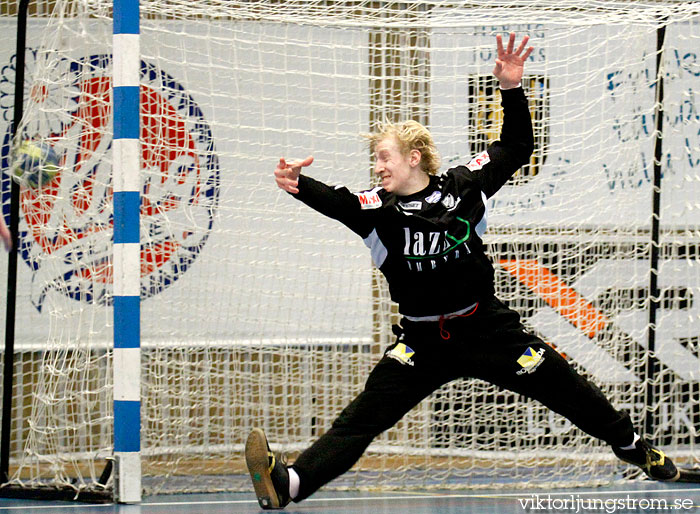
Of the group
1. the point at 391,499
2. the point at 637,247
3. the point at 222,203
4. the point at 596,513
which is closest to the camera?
the point at 596,513

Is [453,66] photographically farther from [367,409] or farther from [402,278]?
[367,409]

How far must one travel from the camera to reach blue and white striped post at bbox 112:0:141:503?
4527 millimetres

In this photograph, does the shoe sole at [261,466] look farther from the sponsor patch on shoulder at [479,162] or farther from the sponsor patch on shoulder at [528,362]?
the sponsor patch on shoulder at [479,162]

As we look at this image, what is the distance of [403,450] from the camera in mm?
5609

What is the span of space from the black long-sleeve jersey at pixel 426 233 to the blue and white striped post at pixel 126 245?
3.46 feet

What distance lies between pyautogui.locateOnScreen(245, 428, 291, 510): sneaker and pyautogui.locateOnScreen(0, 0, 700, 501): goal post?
1.29 metres

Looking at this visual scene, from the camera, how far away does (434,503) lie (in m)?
4.78

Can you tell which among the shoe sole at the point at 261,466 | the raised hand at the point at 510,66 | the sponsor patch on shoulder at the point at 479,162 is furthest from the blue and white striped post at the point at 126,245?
the raised hand at the point at 510,66

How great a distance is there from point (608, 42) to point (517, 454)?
8.28 ft

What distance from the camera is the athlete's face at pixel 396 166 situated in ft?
13.6

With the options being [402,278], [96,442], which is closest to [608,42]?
[402,278]

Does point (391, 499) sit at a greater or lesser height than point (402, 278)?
lesser

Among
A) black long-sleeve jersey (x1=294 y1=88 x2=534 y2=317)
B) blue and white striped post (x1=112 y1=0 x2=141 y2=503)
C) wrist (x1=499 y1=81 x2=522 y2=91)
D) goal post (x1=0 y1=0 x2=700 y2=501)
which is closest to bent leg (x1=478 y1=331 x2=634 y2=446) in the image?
black long-sleeve jersey (x1=294 y1=88 x2=534 y2=317)

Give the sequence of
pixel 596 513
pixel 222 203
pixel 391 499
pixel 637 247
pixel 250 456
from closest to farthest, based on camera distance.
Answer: pixel 250 456, pixel 596 513, pixel 391 499, pixel 222 203, pixel 637 247
